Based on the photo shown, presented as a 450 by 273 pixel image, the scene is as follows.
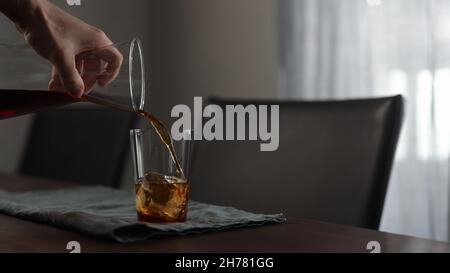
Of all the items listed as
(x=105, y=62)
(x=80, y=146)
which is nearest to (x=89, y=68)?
(x=105, y=62)

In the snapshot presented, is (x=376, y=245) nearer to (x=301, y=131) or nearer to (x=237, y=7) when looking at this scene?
(x=301, y=131)

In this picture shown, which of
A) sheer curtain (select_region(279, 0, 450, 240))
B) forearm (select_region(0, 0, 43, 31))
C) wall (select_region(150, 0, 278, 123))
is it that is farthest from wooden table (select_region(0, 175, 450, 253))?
wall (select_region(150, 0, 278, 123))

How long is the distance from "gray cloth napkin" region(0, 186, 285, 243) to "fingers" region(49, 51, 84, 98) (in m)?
0.16

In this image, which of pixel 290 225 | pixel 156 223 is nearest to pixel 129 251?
pixel 156 223

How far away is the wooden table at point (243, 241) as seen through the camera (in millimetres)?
716

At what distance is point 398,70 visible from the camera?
251cm

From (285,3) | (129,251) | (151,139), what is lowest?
(129,251)

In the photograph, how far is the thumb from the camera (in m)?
0.79

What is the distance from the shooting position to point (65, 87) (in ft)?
2.61

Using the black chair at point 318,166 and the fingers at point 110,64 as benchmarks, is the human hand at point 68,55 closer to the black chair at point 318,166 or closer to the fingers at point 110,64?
the fingers at point 110,64

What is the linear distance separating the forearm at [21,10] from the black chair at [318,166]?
0.56 metres

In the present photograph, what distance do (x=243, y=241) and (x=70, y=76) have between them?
0.95 ft

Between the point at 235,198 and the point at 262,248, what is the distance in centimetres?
58
